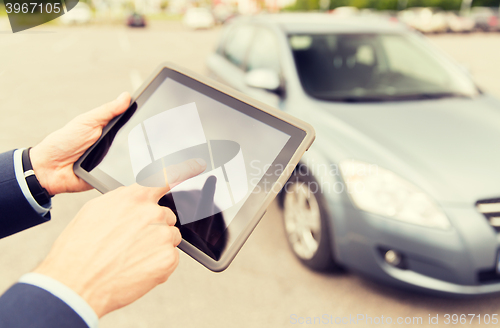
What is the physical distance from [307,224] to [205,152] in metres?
1.34

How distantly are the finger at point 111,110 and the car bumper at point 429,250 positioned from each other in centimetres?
129

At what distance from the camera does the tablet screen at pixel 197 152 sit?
44.0 inches

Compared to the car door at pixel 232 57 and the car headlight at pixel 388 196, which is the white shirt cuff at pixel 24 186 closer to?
the car headlight at pixel 388 196

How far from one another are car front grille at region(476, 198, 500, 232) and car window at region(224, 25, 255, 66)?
2566 millimetres

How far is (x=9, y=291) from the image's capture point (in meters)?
0.77

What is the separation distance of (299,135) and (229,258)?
44 centimetres

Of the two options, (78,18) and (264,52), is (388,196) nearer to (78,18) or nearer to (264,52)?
(264,52)

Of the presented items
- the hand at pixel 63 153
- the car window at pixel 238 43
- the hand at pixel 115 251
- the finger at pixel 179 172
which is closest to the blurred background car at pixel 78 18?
the car window at pixel 238 43

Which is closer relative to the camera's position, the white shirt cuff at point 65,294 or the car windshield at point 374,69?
the white shirt cuff at point 65,294

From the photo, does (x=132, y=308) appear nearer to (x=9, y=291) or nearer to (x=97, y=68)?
(x=9, y=291)

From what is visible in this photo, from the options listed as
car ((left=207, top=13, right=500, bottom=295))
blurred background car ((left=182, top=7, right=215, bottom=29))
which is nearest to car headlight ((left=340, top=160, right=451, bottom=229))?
car ((left=207, top=13, right=500, bottom=295))

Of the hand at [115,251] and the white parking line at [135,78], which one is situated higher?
the hand at [115,251]

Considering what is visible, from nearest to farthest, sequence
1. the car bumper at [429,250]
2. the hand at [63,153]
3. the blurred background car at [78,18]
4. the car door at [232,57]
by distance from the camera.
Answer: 1. the hand at [63,153]
2. the car bumper at [429,250]
3. the car door at [232,57]
4. the blurred background car at [78,18]

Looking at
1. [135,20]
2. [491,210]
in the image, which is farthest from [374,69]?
[135,20]
